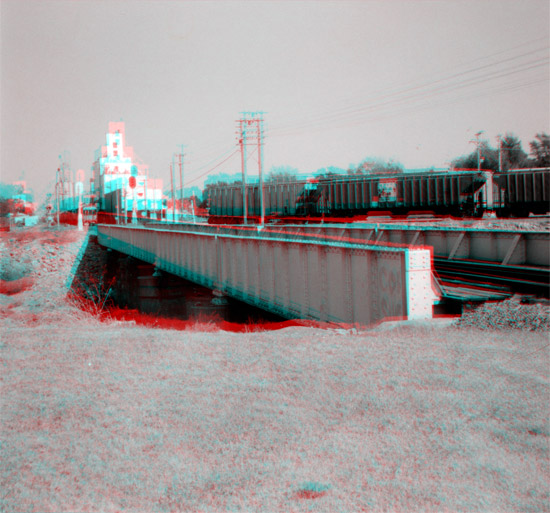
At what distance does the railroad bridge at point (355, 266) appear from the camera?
11070mm

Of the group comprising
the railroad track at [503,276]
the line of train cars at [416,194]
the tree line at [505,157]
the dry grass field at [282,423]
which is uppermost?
the tree line at [505,157]

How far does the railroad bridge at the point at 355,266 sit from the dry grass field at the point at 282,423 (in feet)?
7.11

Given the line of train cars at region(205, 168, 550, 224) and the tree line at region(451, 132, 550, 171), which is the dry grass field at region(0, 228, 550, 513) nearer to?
the line of train cars at region(205, 168, 550, 224)

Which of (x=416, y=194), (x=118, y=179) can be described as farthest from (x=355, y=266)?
(x=118, y=179)

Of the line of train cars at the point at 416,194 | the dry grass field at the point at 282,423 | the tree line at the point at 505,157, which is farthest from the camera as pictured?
the tree line at the point at 505,157

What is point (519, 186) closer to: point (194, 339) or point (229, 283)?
point (229, 283)

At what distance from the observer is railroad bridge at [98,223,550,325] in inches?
436

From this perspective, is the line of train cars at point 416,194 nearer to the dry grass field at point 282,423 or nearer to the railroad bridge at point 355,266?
the railroad bridge at point 355,266

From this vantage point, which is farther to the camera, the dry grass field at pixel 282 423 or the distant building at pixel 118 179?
the distant building at pixel 118 179

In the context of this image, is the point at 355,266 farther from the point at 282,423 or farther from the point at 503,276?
the point at 282,423

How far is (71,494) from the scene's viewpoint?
452 centimetres

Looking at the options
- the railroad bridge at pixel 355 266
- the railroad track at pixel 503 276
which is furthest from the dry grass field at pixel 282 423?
the railroad track at pixel 503 276

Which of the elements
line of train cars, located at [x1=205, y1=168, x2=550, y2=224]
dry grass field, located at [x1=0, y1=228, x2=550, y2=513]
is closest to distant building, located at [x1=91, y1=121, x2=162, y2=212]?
line of train cars, located at [x1=205, y1=168, x2=550, y2=224]

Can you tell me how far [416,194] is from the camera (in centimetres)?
4603
